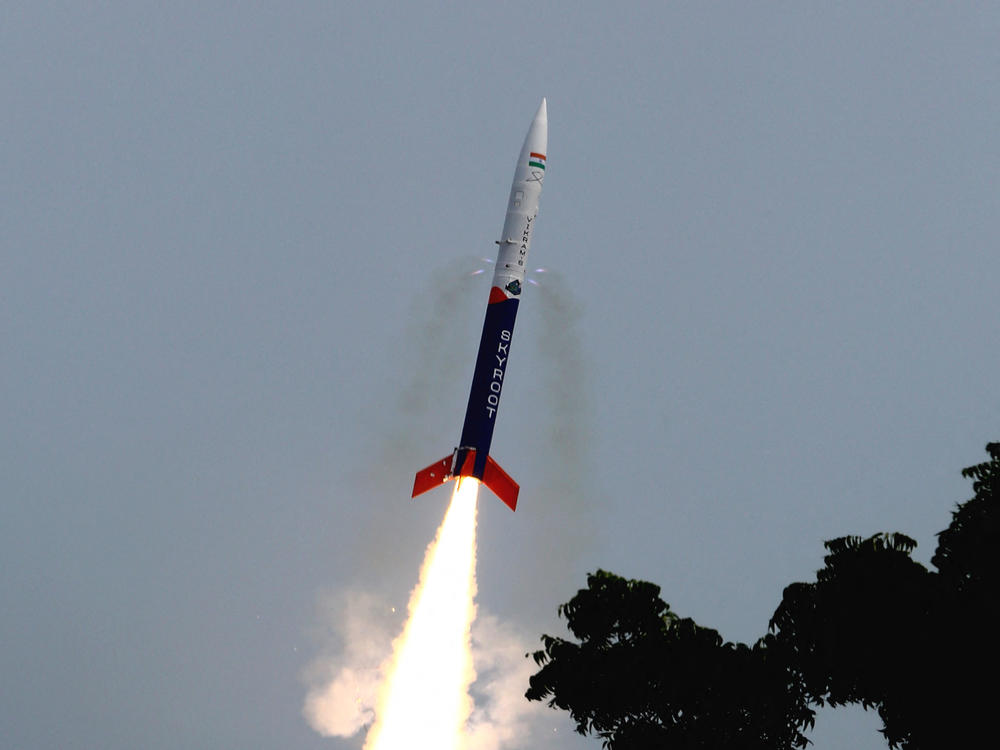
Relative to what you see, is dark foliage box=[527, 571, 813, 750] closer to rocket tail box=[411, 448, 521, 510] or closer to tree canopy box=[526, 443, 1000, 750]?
tree canopy box=[526, 443, 1000, 750]

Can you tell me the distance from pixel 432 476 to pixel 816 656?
1912 centimetres

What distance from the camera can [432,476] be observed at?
7431 cm

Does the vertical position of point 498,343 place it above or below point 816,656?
above

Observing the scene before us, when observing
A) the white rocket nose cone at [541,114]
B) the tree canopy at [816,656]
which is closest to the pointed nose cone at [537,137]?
the white rocket nose cone at [541,114]

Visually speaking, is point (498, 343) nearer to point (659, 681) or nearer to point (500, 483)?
point (500, 483)

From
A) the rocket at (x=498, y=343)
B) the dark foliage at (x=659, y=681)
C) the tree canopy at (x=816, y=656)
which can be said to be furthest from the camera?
the rocket at (x=498, y=343)

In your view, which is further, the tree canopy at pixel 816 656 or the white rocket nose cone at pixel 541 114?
the white rocket nose cone at pixel 541 114

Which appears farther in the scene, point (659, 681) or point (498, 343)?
point (498, 343)

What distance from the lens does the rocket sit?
7344 centimetres

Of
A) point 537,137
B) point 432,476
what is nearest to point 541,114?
point 537,137

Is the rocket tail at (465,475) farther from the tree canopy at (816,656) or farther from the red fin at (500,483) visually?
the tree canopy at (816,656)

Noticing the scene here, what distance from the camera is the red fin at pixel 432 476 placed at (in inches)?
2911

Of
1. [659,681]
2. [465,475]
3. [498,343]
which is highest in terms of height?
[498,343]

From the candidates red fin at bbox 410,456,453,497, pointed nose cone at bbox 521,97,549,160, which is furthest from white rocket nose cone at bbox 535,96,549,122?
red fin at bbox 410,456,453,497
